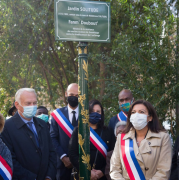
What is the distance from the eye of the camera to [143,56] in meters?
6.28

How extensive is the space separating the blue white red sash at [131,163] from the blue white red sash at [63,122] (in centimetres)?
149

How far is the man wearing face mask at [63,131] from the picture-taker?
5.05 m

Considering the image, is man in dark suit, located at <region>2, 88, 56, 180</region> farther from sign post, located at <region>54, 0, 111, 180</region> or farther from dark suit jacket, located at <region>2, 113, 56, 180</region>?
sign post, located at <region>54, 0, 111, 180</region>

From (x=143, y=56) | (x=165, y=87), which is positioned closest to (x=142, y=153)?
(x=165, y=87)

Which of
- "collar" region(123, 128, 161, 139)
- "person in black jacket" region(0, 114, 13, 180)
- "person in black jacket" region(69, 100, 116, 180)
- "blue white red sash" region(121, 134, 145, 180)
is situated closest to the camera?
"person in black jacket" region(0, 114, 13, 180)

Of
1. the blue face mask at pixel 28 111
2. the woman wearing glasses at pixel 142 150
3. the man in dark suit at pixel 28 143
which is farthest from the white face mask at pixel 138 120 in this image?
the blue face mask at pixel 28 111

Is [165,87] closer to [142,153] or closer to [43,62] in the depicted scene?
[142,153]

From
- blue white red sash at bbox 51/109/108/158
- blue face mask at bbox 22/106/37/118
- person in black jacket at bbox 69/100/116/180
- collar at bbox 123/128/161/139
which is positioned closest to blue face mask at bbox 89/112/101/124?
person in black jacket at bbox 69/100/116/180

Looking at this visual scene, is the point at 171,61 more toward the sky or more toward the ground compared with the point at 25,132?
more toward the sky

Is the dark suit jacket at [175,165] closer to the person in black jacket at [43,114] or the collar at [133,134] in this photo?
the collar at [133,134]

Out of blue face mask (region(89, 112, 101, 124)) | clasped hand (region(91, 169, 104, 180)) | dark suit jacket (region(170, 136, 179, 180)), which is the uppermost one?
blue face mask (region(89, 112, 101, 124))

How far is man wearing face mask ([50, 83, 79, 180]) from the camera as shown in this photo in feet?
16.6

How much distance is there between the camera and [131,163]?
3678 millimetres

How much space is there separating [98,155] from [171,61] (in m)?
2.55
